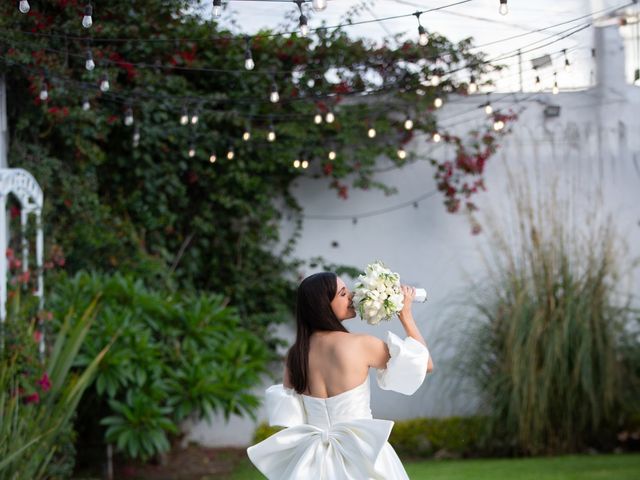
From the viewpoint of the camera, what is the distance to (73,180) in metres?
7.09

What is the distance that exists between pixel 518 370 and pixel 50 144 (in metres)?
3.66

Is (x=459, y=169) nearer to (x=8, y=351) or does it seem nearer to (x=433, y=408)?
(x=433, y=408)

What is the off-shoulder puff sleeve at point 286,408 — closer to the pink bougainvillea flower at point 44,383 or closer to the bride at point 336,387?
the bride at point 336,387

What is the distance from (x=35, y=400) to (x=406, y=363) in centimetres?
277

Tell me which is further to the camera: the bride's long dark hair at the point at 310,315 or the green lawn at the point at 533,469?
the green lawn at the point at 533,469

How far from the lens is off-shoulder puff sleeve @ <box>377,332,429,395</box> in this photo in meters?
3.52

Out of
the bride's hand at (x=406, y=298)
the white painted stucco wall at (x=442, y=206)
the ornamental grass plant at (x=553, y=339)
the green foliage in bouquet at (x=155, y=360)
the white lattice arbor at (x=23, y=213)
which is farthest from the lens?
the white painted stucco wall at (x=442, y=206)

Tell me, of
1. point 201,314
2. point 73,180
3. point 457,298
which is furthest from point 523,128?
point 73,180

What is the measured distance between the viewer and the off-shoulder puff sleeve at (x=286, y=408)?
372cm

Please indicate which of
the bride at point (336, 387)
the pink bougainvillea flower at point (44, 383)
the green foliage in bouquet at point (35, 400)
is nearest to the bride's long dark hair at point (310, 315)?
the bride at point (336, 387)

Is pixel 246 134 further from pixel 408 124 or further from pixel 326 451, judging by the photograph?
pixel 326 451

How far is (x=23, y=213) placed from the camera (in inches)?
241

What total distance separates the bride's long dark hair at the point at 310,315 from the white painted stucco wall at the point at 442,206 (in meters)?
4.07

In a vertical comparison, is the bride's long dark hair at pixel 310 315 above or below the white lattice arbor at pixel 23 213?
below
